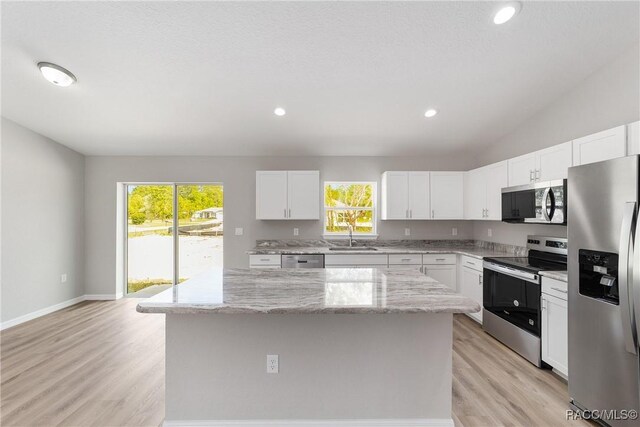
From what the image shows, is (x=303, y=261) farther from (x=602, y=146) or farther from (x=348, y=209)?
(x=602, y=146)

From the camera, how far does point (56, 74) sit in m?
2.75

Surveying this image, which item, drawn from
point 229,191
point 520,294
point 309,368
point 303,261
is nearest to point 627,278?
point 520,294

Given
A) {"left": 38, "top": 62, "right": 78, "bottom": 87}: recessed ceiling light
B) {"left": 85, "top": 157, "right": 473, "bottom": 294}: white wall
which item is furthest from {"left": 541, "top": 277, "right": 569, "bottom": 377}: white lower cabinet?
{"left": 38, "top": 62, "right": 78, "bottom": 87}: recessed ceiling light

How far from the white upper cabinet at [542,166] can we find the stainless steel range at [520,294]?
68 centimetres

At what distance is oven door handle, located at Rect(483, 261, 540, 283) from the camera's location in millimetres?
2746

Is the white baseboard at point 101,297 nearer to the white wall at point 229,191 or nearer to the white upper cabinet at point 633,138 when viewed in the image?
the white wall at point 229,191

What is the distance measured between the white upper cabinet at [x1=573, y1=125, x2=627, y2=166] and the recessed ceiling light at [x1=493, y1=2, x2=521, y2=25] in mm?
1175

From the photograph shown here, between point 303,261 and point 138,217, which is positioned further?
point 138,217

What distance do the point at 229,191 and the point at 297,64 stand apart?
105 inches

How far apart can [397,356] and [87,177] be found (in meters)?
5.49

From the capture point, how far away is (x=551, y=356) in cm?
256

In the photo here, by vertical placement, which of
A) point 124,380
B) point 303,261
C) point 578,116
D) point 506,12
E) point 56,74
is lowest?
point 124,380

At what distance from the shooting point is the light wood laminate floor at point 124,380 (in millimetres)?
2051

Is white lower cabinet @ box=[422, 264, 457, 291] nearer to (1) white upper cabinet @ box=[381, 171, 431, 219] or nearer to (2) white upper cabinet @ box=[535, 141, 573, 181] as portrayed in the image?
(1) white upper cabinet @ box=[381, 171, 431, 219]
